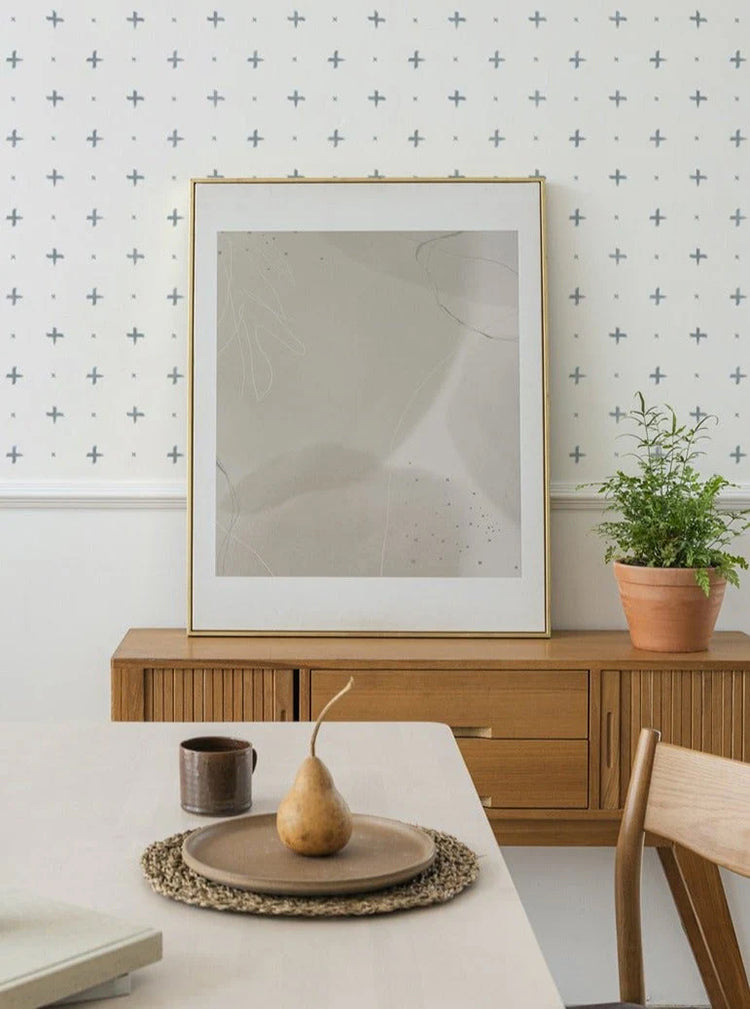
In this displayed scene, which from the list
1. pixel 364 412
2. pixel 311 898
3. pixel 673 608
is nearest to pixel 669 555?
pixel 673 608

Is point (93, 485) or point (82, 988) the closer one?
point (82, 988)

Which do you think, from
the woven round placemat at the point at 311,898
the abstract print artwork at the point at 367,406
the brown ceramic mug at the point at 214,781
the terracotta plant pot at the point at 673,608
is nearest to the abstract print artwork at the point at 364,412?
the abstract print artwork at the point at 367,406

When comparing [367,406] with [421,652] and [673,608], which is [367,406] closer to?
[421,652]

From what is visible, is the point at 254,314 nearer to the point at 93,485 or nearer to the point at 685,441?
the point at 93,485

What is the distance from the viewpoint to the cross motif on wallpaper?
2.75m

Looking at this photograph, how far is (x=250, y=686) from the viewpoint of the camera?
2391mm

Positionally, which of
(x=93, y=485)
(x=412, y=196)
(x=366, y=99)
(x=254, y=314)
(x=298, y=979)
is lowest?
(x=298, y=979)

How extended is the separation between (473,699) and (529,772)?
194 mm

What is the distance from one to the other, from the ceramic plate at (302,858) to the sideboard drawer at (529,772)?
1129 millimetres

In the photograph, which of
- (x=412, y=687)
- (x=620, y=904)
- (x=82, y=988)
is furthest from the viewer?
(x=412, y=687)

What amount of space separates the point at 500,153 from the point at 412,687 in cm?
128

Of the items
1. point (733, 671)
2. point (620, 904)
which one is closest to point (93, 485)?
point (733, 671)

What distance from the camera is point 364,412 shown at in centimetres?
267

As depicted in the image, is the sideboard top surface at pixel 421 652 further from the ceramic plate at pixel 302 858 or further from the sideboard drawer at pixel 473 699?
the ceramic plate at pixel 302 858
